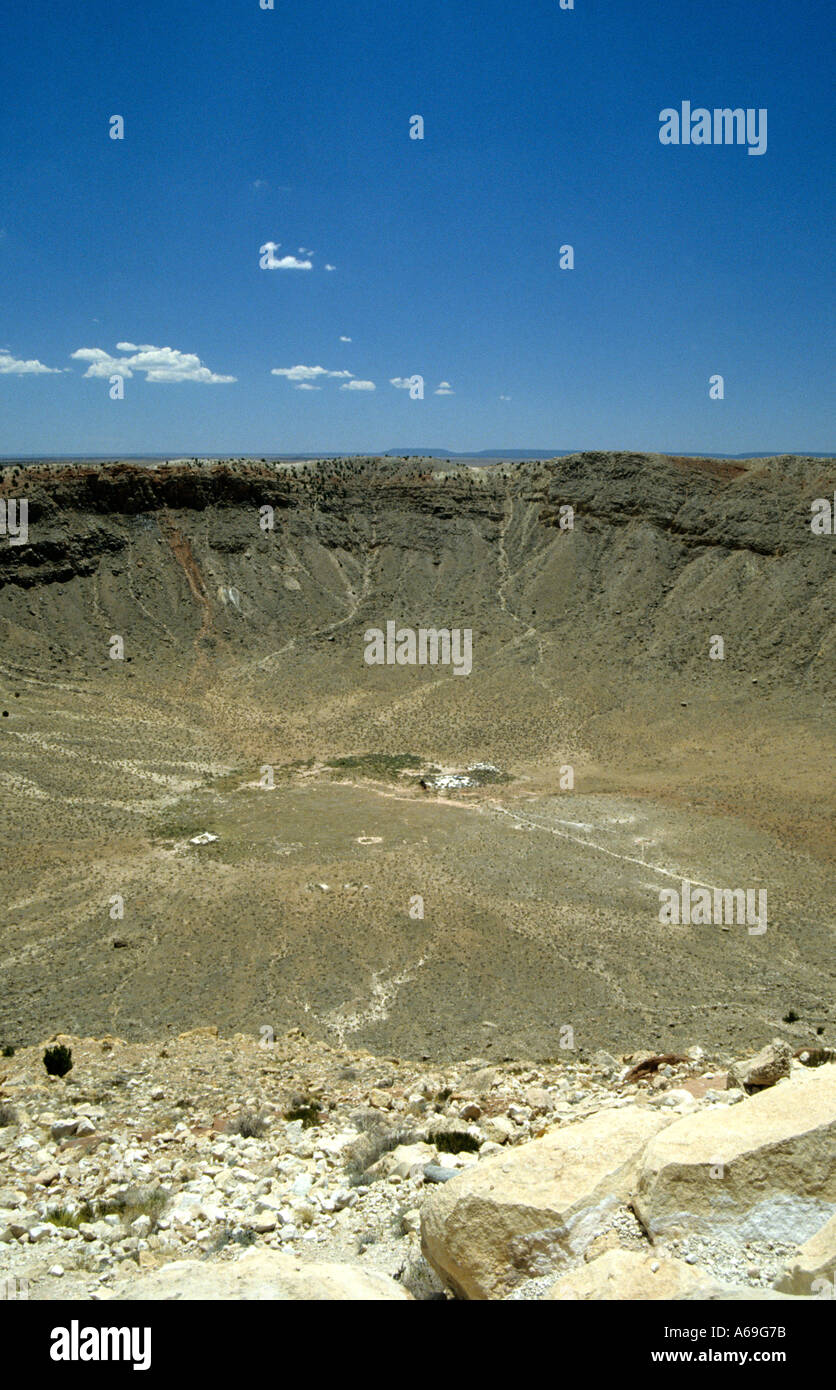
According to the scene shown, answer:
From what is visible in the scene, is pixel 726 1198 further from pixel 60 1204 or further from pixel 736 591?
pixel 736 591

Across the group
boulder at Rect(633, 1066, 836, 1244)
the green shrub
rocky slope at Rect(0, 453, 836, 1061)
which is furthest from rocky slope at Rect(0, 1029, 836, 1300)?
rocky slope at Rect(0, 453, 836, 1061)

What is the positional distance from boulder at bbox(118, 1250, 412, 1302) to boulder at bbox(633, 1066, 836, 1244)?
1864 millimetres

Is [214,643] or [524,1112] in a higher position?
[214,643]

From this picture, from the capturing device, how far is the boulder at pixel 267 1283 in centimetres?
546

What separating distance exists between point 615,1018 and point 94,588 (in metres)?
38.2

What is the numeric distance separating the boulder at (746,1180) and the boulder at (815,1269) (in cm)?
60

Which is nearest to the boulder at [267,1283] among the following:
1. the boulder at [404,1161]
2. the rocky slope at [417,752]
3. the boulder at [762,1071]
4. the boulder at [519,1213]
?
the boulder at [519,1213]

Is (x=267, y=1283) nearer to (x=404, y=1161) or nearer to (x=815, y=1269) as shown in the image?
(x=815, y=1269)

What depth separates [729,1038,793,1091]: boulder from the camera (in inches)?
431

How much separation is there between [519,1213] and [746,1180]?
5.06 ft

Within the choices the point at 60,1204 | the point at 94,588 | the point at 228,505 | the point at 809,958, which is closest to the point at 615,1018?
the point at 809,958

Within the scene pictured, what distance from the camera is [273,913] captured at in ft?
74.1

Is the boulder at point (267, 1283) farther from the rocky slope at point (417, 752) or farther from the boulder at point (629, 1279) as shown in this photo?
the rocky slope at point (417, 752)

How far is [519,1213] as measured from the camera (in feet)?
19.9
